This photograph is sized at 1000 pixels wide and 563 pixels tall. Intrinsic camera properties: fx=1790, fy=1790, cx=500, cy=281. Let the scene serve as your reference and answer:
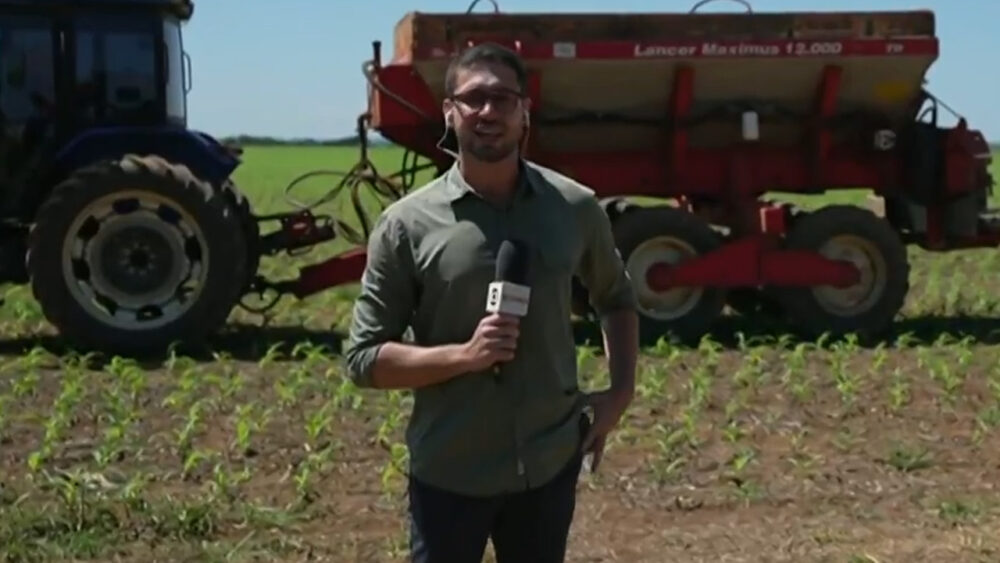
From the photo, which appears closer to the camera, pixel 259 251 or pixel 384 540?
pixel 384 540

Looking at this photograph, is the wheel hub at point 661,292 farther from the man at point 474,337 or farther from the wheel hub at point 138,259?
the man at point 474,337

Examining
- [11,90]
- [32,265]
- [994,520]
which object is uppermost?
[11,90]

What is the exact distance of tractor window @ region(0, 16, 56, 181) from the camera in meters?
10.8

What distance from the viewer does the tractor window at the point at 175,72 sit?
1115 cm

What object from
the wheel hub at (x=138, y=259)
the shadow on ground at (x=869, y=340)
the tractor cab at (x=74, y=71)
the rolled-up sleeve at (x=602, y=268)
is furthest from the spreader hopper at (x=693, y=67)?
the rolled-up sleeve at (x=602, y=268)

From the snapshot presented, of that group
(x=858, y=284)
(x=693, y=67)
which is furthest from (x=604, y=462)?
(x=693, y=67)

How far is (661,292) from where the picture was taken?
470 inches

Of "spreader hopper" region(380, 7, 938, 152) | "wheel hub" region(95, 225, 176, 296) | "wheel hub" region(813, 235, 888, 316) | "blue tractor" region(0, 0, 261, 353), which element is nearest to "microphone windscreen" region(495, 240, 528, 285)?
"blue tractor" region(0, 0, 261, 353)

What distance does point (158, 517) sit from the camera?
6590 mm

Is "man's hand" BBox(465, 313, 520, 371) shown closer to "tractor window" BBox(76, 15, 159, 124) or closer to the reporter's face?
the reporter's face

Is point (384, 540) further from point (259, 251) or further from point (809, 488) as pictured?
point (259, 251)

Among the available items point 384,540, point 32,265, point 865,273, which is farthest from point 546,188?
point 865,273

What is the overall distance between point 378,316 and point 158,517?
3.13 m

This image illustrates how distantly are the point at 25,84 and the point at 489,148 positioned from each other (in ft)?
25.4
